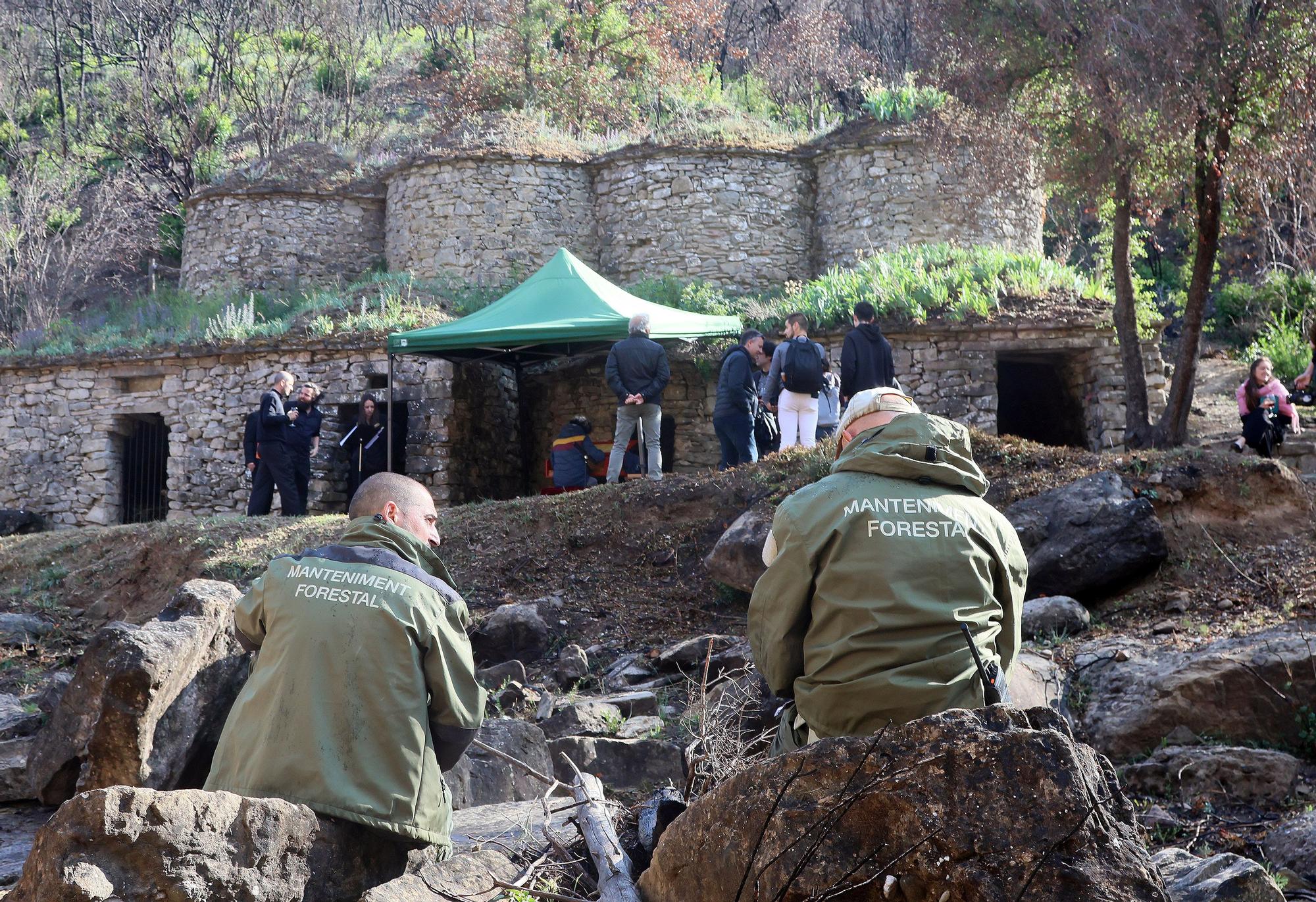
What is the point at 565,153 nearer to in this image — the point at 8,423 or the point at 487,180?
the point at 487,180

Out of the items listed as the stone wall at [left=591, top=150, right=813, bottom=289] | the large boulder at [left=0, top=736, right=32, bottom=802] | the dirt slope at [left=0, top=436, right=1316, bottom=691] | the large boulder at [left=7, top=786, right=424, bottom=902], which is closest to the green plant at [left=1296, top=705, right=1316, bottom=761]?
the dirt slope at [left=0, top=436, right=1316, bottom=691]

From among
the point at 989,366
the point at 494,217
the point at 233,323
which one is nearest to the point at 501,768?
the point at 989,366

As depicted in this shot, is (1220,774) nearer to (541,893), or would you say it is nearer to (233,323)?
(541,893)

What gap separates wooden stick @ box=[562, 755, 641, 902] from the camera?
3.27 metres

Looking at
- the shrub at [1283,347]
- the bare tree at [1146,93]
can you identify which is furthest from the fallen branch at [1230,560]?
the shrub at [1283,347]

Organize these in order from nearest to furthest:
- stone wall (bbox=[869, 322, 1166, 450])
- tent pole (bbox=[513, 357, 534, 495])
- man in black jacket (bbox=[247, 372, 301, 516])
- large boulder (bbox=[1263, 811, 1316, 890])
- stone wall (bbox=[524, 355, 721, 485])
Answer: large boulder (bbox=[1263, 811, 1316, 890]), man in black jacket (bbox=[247, 372, 301, 516]), stone wall (bbox=[869, 322, 1166, 450]), stone wall (bbox=[524, 355, 721, 485]), tent pole (bbox=[513, 357, 534, 495])

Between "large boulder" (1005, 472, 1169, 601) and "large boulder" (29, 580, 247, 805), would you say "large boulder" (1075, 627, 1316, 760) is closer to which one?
"large boulder" (1005, 472, 1169, 601)

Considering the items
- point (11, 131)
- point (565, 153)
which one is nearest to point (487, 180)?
point (565, 153)

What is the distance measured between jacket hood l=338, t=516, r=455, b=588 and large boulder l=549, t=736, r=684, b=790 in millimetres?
2046

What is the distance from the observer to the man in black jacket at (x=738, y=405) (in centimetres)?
1116

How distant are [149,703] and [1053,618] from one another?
4.61 meters

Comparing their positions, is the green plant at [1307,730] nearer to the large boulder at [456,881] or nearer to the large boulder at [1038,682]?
the large boulder at [1038,682]

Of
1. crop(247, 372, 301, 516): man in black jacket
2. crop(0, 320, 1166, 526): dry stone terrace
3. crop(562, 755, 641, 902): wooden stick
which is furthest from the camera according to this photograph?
crop(0, 320, 1166, 526): dry stone terrace

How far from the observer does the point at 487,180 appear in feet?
62.2
